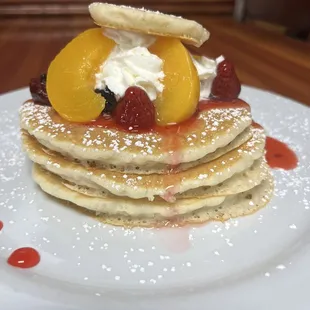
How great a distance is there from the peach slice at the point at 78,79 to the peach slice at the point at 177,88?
18 centimetres

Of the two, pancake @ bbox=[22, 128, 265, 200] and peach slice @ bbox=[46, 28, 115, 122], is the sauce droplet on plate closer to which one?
pancake @ bbox=[22, 128, 265, 200]

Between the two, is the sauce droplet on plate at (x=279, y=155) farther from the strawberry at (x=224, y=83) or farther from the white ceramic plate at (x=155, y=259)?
the strawberry at (x=224, y=83)

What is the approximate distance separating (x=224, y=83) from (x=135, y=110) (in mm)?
366

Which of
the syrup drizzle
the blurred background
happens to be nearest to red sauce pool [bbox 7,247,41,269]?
the syrup drizzle

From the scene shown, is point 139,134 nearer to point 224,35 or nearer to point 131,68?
point 131,68

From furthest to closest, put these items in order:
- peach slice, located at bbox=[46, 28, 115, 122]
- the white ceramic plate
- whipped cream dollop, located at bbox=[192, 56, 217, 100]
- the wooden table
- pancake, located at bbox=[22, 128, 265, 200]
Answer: the wooden table < whipped cream dollop, located at bbox=[192, 56, 217, 100] < peach slice, located at bbox=[46, 28, 115, 122] < pancake, located at bbox=[22, 128, 265, 200] < the white ceramic plate

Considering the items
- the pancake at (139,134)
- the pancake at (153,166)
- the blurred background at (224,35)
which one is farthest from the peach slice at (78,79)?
the blurred background at (224,35)

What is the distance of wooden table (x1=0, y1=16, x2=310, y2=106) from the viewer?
2.78 metres

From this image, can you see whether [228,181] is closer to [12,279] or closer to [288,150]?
[288,150]

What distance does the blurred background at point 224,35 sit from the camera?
9.44 feet

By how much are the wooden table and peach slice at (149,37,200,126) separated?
1.17 meters

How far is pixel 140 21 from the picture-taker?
1.40m

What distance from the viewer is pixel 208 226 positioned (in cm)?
139

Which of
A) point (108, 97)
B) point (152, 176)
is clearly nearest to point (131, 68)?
point (108, 97)
